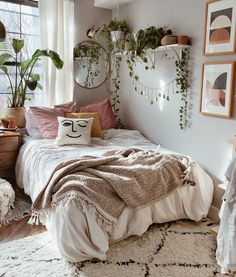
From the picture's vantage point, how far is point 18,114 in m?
3.53

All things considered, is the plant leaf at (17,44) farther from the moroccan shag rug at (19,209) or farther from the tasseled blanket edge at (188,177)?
the tasseled blanket edge at (188,177)

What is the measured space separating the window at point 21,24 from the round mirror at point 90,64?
542mm

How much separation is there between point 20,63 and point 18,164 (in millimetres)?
1233

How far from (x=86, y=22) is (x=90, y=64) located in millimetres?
538

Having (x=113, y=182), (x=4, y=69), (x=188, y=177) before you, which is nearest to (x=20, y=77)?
(x=4, y=69)

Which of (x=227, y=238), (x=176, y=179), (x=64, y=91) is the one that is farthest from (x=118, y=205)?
(x=64, y=91)

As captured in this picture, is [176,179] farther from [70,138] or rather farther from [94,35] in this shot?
[94,35]

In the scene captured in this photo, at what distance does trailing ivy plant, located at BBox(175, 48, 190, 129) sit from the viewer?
9.67ft

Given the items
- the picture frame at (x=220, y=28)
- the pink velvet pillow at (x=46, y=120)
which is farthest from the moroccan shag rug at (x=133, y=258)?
the picture frame at (x=220, y=28)

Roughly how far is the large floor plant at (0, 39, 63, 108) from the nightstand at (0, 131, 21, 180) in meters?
0.49

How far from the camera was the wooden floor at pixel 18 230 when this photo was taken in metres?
2.38

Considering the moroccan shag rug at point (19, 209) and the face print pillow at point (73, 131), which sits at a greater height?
the face print pillow at point (73, 131)

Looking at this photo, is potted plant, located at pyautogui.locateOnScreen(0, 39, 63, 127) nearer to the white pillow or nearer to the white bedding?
the white pillow

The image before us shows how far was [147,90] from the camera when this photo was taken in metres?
3.53
